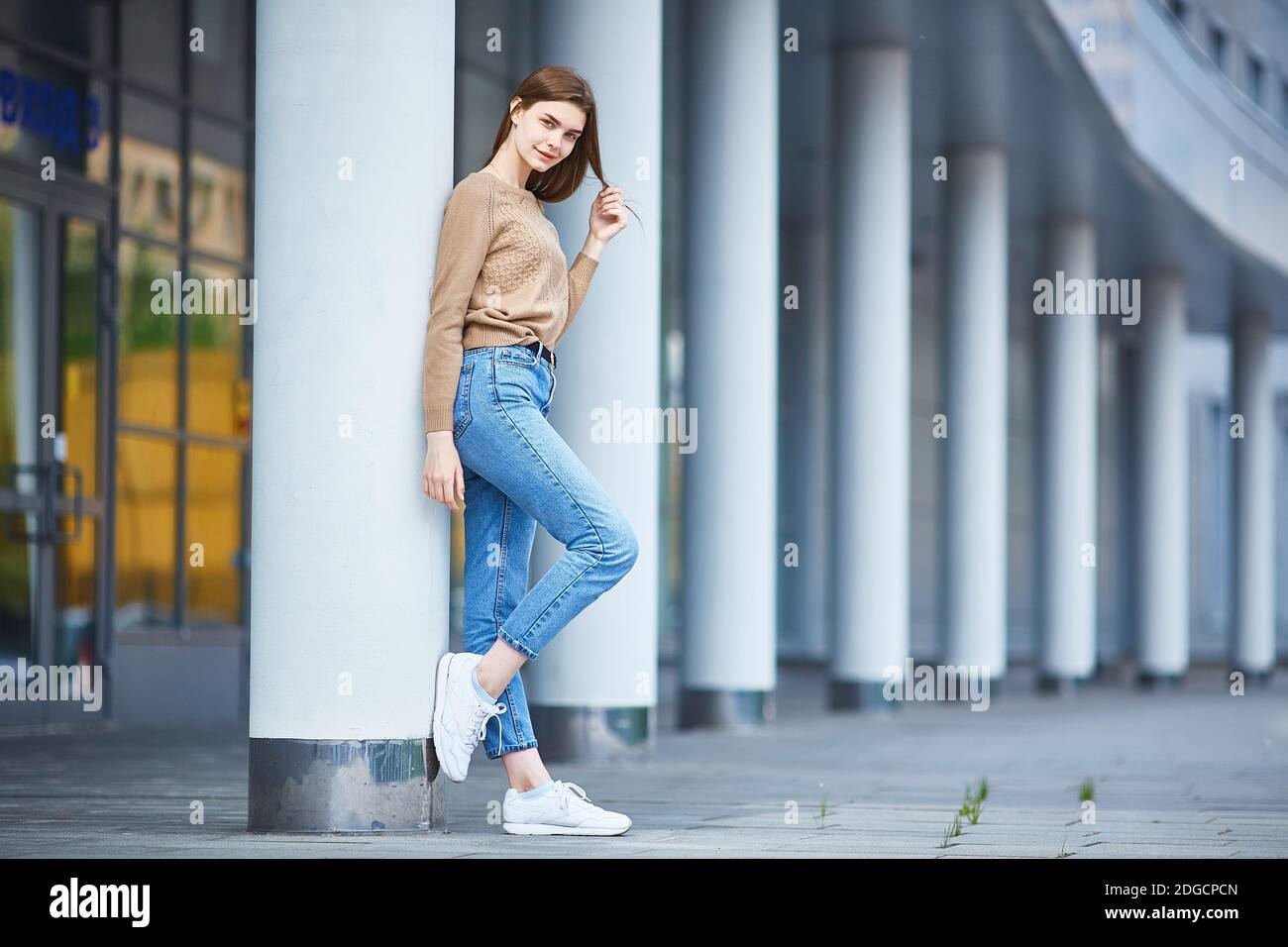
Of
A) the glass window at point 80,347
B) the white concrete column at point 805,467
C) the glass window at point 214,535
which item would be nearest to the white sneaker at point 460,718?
the glass window at point 80,347

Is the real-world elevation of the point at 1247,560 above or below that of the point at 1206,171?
below

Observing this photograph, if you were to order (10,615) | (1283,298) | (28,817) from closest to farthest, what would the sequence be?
(28,817) < (10,615) < (1283,298)

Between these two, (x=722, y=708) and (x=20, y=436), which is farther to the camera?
(x=722, y=708)

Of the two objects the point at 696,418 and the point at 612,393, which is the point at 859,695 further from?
the point at 612,393

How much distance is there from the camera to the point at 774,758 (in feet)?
34.0

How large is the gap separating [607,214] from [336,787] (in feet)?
6.27

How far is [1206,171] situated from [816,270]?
699 cm

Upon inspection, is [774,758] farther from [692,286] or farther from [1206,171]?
[1206,171]

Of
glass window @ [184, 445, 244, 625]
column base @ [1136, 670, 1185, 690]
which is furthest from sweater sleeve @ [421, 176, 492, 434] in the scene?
column base @ [1136, 670, 1185, 690]

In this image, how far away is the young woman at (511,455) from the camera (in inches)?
224

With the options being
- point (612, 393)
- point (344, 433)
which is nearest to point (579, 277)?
point (344, 433)

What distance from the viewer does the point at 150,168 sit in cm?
1414

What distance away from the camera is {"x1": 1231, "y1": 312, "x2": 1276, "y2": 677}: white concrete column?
92.6 ft
